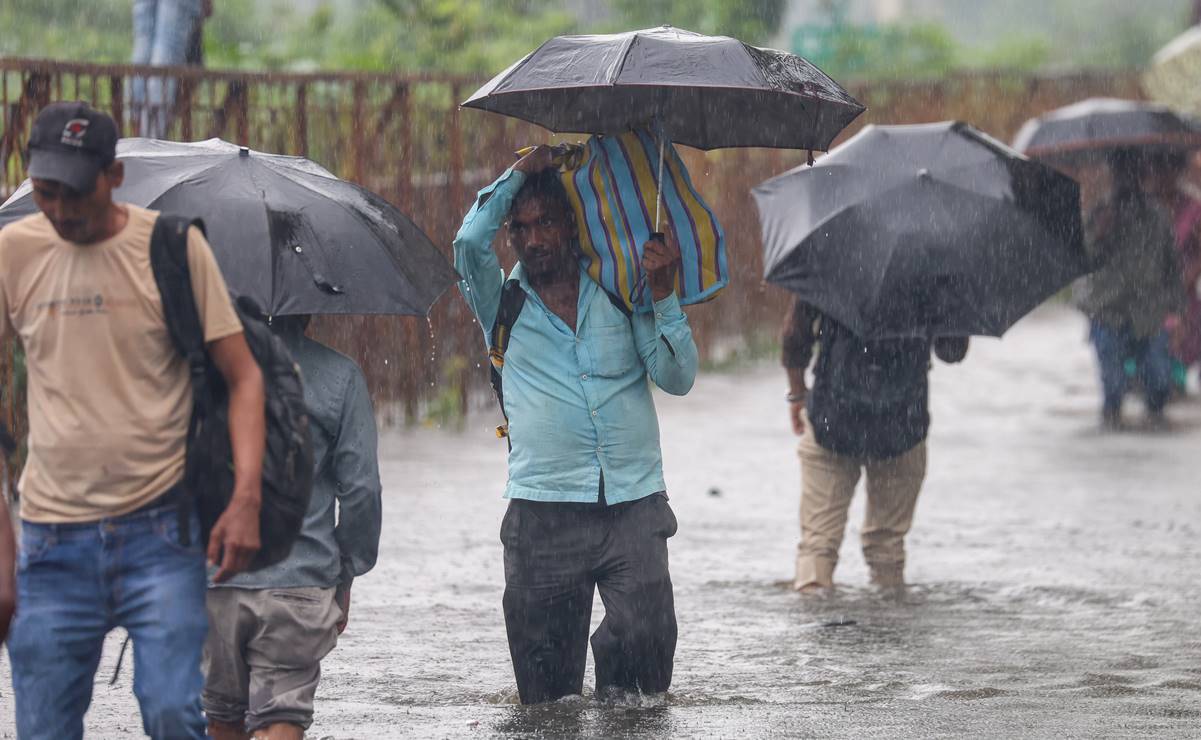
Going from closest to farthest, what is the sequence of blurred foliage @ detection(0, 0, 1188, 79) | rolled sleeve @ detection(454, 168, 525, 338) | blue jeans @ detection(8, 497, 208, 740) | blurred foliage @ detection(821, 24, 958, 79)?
blue jeans @ detection(8, 497, 208, 740) < rolled sleeve @ detection(454, 168, 525, 338) < blurred foliage @ detection(0, 0, 1188, 79) < blurred foliage @ detection(821, 24, 958, 79)

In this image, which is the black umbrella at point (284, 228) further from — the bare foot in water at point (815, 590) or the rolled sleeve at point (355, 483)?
the bare foot in water at point (815, 590)

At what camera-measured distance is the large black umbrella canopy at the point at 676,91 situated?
220 inches

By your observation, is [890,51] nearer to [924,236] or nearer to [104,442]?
[924,236]

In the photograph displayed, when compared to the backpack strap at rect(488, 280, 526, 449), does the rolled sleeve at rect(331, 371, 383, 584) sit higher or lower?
lower

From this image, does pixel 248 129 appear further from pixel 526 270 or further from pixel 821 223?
pixel 526 270

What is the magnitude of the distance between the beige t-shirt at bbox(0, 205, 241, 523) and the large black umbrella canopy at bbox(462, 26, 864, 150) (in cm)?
185

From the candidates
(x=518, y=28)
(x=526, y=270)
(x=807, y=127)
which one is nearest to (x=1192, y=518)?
(x=807, y=127)

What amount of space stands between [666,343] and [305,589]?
4.56ft

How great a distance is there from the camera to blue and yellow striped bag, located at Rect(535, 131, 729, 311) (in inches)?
224

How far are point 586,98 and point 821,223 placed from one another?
1.69m

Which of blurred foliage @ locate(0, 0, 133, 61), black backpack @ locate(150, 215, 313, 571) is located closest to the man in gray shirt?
black backpack @ locate(150, 215, 313, 571)

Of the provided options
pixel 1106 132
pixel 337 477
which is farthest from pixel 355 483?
pixel 1106 132

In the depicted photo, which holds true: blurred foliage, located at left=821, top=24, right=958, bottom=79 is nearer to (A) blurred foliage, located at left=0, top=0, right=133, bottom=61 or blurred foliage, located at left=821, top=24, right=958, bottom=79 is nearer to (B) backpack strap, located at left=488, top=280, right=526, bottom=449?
(A) blurred foliage, located at left=0, top=0, right=133, bottom=61

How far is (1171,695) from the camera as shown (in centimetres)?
623
